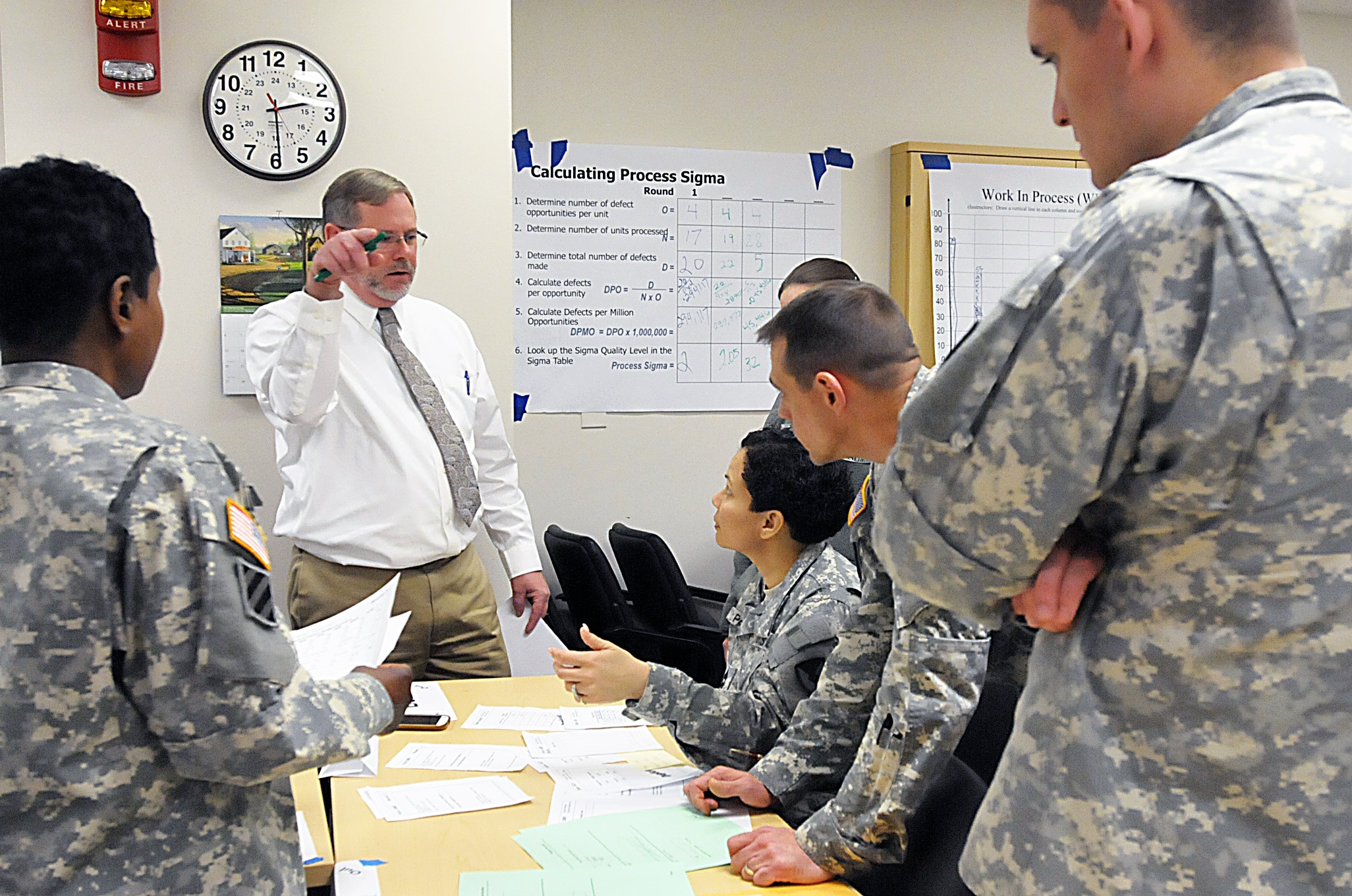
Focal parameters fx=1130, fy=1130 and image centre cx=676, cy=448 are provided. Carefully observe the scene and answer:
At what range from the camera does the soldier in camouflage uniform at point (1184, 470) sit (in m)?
0.78

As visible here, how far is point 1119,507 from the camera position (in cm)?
86

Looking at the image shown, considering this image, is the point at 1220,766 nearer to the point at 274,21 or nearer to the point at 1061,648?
the point at 1061,648

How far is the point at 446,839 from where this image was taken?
1582mm

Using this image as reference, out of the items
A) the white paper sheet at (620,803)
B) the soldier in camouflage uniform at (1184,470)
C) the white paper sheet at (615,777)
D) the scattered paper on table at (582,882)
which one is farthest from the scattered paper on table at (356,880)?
the soldier in camouflage uniform at (1184,470)

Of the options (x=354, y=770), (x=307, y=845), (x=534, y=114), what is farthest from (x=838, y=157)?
(x=307, y=845)

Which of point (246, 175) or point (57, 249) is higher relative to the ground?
point (246, 175)

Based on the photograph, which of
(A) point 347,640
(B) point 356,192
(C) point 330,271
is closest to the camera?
(A) point 347,640

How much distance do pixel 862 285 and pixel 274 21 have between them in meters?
2.18

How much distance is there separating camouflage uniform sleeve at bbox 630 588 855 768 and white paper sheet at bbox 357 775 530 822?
0.26 meters

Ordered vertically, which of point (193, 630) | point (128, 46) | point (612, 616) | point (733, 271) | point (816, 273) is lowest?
point (612, 616)

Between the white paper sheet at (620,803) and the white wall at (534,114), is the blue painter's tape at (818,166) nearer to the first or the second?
the white wall at (534,114)

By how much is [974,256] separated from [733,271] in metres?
1.02

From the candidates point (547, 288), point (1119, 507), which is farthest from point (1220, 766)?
point (547, 288)

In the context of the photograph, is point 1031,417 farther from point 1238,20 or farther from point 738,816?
point 738,816
